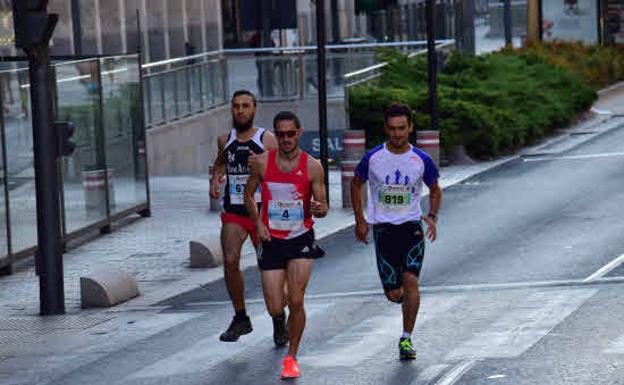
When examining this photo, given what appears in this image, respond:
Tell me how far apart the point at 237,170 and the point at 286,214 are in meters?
1.30

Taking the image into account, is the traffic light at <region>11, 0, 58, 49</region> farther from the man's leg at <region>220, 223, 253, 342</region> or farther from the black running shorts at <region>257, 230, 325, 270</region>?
the black running shorts at <region>257, 230, 325, 270</region>

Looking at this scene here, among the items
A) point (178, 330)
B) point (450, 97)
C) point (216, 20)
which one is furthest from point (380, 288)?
point (216, 20)

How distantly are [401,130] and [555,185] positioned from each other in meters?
13.2

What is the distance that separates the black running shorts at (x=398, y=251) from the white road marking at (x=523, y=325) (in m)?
0.65

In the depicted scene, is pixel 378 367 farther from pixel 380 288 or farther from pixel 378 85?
pixel 378 85

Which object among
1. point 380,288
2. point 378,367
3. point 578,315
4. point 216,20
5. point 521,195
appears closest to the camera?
point 378,367

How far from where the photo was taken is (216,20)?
50500 millimetres

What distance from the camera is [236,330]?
13.8m

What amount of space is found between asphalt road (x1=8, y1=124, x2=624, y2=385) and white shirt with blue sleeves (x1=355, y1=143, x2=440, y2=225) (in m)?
0.99

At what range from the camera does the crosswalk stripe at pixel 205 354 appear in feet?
42.1

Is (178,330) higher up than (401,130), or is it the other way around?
(401,130)

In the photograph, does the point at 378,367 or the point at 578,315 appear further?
the point at 578,315

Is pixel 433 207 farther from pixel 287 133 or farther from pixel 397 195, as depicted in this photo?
pixel 287 133

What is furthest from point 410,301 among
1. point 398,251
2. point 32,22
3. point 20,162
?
point 20,162
